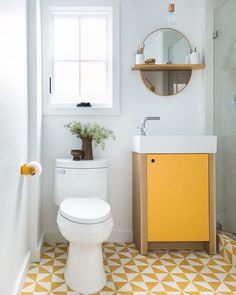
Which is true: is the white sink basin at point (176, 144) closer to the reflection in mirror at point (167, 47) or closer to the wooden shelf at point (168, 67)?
the wooden shelf at point (168, 67)

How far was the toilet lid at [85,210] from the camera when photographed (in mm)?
1665

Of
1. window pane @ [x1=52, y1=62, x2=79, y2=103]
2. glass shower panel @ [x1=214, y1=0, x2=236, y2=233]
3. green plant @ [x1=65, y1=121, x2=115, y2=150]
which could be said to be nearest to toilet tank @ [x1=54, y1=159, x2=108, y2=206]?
green plant @ [x1=65, y1=121, x2=115, y2=150]

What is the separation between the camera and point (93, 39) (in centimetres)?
265

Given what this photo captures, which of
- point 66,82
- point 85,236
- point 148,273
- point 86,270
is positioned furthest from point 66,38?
point 148,273

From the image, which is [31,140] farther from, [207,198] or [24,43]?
[207,198]

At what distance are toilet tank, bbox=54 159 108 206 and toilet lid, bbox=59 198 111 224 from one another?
14 centimetres

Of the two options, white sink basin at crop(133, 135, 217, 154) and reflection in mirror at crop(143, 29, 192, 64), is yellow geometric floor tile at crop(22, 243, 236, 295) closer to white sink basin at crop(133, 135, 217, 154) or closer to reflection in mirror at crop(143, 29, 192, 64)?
white sink basin at crop(133, 135, 217, 154)

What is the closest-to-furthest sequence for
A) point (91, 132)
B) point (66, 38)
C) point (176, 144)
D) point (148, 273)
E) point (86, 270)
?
point (86, 270), point (148, 273), point (176, 144), point (91, 132), point (66, 38)

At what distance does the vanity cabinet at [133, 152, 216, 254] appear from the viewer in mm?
2166

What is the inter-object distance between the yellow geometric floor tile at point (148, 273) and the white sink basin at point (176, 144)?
31.8 inches

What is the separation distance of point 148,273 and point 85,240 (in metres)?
0.58

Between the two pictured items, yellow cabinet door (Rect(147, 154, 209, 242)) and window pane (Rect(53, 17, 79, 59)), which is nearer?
yellow cabinet door (Rect(147, 154, 209, 242))

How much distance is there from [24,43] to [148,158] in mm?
1203

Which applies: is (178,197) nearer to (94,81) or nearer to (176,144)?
(176,144)
